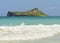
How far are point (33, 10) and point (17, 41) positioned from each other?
8422cm

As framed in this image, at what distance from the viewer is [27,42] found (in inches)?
388

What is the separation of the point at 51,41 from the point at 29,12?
81.8 metres

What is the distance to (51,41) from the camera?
33.0 feet

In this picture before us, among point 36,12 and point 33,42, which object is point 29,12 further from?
point 33,42

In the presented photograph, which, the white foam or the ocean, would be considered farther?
the white foam

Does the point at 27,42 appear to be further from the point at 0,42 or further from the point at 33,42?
the point at 0,42

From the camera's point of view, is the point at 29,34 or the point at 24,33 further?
the point at 24,33

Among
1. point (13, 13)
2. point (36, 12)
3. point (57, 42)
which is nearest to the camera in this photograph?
point (57, 42)

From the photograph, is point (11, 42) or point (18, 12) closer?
point (11, 42)

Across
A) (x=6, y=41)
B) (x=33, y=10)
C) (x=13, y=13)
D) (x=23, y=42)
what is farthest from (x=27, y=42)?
(x=33, y=10)

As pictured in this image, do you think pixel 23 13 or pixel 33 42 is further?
pixel 23 13

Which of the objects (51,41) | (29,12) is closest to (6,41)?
(51,41)

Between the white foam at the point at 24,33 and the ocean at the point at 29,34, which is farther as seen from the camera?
the white foam at the point at 24,33

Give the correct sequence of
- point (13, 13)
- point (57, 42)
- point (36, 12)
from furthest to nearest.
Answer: point (36, 12) → point (13, 13) → point (57, 42)
